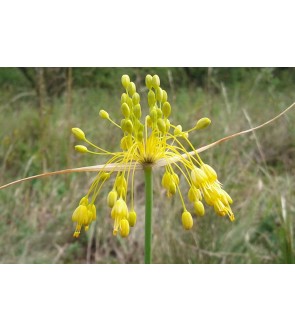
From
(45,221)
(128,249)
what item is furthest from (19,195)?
(128,249)

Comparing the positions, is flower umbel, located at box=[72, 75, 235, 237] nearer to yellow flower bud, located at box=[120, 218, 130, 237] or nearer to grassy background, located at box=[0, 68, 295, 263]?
yellow flower bud, located at box=[120, 218, 130, 237]

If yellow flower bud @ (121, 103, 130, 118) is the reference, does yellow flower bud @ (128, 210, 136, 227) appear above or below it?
below

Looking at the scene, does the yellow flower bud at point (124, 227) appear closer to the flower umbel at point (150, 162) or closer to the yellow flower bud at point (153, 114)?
the flower umbel at point (150, 162)

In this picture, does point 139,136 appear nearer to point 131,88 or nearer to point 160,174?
point 131,88

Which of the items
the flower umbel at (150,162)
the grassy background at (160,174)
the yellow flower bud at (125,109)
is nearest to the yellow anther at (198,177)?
the flower umbel at (150,162)

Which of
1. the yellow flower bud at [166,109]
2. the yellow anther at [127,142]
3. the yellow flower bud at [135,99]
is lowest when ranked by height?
the yellow anther at [127,142]

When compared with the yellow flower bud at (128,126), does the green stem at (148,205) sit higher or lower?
lower

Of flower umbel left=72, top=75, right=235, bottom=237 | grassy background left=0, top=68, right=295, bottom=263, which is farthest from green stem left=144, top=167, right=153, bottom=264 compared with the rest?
grassy background left=0, top=68, right=295, bottom=263

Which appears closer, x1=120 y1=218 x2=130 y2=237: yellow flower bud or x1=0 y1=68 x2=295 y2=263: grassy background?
x1=120 y1=218 x2=130 y2=237: yellow flower bud

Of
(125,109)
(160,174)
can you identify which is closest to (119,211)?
(125,109)
